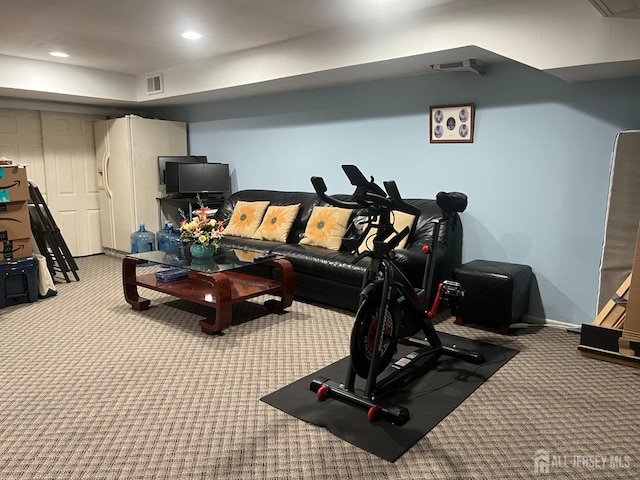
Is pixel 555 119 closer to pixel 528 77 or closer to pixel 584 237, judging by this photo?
pixel 528 77

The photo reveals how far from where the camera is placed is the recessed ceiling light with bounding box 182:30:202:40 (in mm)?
4146

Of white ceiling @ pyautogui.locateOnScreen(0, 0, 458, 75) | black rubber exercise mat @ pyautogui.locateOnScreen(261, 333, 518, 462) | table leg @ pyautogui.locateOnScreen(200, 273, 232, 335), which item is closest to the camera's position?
black rubber exercise mat @ pyautogui.locateOnScreen(261, 333, 518, 462)

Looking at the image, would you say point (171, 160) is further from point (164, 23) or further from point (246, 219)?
point (164, 23)

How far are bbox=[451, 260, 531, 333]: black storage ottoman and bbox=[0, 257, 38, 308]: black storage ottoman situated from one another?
3.83 m

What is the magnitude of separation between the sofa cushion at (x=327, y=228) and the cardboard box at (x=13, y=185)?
2662 mm

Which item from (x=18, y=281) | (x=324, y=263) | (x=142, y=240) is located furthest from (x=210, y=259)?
(x=142, y=240)

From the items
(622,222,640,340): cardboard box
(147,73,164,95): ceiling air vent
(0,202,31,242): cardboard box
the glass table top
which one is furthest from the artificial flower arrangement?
(622,222,640,340): cardboard box

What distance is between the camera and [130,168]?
621 centimetres

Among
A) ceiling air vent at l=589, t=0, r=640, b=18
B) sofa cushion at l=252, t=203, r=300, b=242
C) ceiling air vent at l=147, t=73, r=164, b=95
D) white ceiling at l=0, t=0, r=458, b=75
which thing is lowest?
sofa cushion at l=252, t=203, r=300, b=242

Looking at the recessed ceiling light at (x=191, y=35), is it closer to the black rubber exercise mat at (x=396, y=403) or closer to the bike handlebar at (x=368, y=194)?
the bike handlebar at (x=368, y=194)

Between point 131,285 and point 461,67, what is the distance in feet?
11.3

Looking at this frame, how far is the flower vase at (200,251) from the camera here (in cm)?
417

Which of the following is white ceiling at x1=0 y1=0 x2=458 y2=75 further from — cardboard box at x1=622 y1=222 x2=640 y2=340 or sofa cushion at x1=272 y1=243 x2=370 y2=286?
cardboard box at x1=622 y1=222 x2=640 y2=340

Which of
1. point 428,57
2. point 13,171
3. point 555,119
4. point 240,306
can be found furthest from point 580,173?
point 13,171
